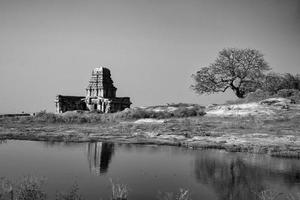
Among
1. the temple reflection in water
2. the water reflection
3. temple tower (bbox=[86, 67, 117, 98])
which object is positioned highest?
temple tower (bbox=[86, 67, 117, 98])

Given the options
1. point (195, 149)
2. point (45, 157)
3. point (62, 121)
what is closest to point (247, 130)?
point (195, 149)

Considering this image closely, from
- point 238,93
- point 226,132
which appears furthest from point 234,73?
point 226,132

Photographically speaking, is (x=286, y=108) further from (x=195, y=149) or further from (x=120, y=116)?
(x=120, y=116)

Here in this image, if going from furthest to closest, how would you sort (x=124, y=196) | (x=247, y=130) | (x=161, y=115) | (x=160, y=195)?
(x=161, y=115) < (x=247, y=130) < (x=160, y=195) < (x=124, y=196)

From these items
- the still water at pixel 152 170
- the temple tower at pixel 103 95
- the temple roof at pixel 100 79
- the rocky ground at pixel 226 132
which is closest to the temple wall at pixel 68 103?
the temple tower at pixel 103 95

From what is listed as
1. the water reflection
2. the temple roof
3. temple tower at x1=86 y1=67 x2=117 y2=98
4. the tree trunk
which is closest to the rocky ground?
the water reflection

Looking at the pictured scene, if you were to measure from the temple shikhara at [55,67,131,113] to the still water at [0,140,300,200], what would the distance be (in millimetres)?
44771

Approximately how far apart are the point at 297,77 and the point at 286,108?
22.7m

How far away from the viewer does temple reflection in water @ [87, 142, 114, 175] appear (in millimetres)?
20373

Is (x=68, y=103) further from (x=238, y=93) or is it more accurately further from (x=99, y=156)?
(x=99, y=156)

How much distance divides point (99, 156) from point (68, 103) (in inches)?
2052

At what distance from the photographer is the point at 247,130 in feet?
115

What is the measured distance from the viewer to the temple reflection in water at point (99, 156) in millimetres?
20373

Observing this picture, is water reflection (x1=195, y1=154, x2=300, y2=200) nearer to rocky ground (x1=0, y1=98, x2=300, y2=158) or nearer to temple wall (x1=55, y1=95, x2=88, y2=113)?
rocky ground (x1=0, y1=98, x2=300, y2=158)
